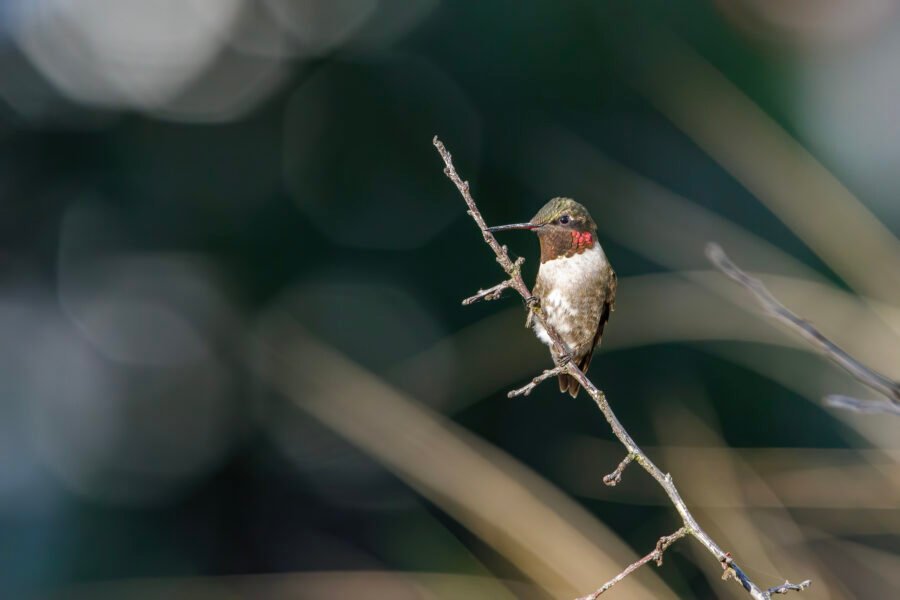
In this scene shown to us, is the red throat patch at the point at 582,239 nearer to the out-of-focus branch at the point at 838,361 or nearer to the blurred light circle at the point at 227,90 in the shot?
the out-of-focus branch at the point at 838,361

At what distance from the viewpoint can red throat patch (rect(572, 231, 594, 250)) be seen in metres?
1.31

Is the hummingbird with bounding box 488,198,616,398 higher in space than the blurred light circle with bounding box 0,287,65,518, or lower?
lower

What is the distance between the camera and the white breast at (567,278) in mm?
1371

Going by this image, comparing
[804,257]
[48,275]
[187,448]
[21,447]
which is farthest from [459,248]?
[21,447]

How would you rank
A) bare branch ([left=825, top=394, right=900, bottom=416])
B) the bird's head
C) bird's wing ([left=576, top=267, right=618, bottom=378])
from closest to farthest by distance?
bare branch ([left=825, top=394, right=900, bottom=416])
the bird's head
bird's wing ([left=576, top=267, right=618, bottom=378])

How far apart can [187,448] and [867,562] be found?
178 inches

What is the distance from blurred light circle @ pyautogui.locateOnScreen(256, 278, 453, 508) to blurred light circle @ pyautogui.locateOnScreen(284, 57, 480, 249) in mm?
318

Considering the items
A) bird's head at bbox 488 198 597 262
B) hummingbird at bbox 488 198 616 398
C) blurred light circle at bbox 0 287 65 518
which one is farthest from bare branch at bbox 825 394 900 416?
blurred light circle at bbox 0 287 65 518

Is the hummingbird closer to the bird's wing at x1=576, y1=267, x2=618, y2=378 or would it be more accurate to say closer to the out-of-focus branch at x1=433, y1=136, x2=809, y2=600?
the bird's wing at x1=576, y1=267, x2=618, y2=378

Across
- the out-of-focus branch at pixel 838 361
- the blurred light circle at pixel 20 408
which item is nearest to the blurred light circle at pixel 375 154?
the blurred light circle at pixel 20 408

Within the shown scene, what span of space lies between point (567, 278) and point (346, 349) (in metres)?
3.82

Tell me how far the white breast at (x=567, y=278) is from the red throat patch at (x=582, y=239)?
15 mm

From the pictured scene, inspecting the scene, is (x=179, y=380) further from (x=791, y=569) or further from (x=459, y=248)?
(x=791, y=569)

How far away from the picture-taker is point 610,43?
452 cm
